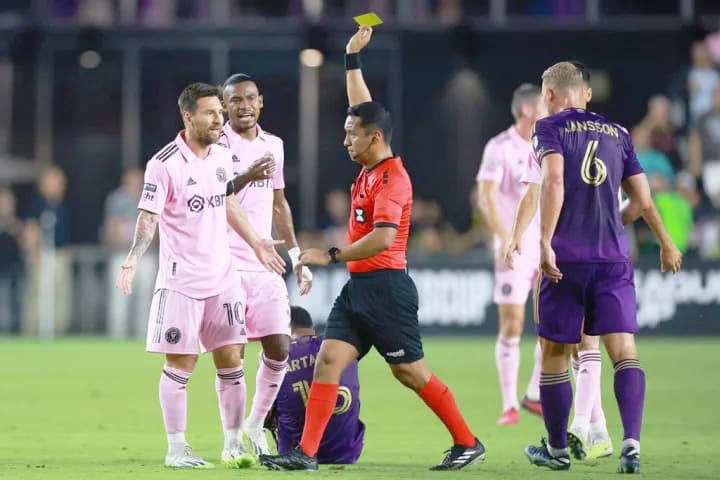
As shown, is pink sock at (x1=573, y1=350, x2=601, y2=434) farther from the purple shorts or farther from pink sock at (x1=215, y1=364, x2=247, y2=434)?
pink sock at (x1=215, y1=364, x2=247, y2=434)

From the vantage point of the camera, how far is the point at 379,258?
30.5ft

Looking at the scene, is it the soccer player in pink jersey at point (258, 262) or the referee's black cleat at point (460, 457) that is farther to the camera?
the soccer player in pink jersey at point (258, 262)

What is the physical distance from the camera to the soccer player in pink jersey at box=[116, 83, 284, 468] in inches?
371

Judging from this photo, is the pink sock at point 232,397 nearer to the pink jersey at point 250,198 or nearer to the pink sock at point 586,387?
the pink jersey at point 250,198

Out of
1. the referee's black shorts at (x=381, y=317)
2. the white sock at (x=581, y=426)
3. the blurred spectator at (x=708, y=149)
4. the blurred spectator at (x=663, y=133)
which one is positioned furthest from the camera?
the blurred spectator at (x=708, y=149)

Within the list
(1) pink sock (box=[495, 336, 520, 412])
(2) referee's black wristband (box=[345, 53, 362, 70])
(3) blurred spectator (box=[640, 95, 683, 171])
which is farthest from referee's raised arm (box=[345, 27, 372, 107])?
(3) blurred spectator (box=[640, 95, 683, 171])

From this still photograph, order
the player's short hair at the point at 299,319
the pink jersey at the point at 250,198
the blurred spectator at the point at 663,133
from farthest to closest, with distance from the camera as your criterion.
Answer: the blurred spectator at the point at 663,133
the player's short hair at the point at 299,319
the pink jersey at the point at 250,198

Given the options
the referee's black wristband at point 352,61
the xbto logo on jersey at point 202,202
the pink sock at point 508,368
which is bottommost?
the pink sock at point 508,368

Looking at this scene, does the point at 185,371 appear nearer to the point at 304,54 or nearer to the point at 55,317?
the point at 55,317

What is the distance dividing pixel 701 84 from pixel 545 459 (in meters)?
15.5

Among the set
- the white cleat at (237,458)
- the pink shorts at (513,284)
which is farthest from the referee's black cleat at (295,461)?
the pink shorts at (513,284)

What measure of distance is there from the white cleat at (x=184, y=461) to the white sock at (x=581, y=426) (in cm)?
237

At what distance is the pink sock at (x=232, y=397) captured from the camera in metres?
9.62

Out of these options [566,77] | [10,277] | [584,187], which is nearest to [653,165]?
[10,277]
